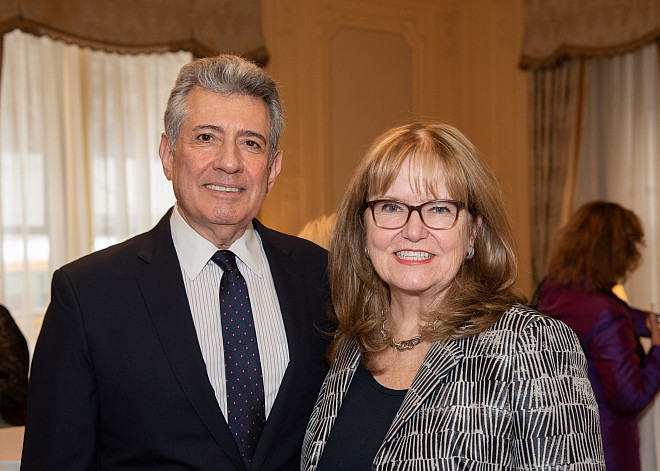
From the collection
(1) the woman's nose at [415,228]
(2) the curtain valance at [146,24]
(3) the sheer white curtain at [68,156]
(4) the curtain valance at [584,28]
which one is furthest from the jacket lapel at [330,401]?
(4) the curtain valance at [584,28]

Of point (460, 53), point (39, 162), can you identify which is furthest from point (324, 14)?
point (39, 162)

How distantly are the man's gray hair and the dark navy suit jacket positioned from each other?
0.43 m

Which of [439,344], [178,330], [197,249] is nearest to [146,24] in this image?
[197,249]

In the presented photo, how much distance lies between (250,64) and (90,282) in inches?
27.3

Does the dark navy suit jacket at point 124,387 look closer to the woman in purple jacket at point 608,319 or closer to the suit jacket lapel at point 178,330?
the suit jacket lapel at point 178,330

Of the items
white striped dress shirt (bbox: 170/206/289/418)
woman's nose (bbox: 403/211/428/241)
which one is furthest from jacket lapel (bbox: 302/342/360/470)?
woman's nose (bbox: 403/211/428/241)

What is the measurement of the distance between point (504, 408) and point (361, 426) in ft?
1.13

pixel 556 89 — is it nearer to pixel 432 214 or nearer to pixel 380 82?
pixel 380 82

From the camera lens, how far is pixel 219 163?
5.76 ft

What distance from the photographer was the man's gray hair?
1783 mm

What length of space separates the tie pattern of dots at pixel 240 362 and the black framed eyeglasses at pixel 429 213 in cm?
42

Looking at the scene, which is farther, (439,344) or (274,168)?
(274,168)

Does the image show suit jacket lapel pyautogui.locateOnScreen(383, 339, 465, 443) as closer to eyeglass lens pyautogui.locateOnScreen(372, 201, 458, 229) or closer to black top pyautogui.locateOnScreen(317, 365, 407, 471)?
black top pyautogui.locateOnScreen(317, 365, 407, 471)

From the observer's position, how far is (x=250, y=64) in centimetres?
184
